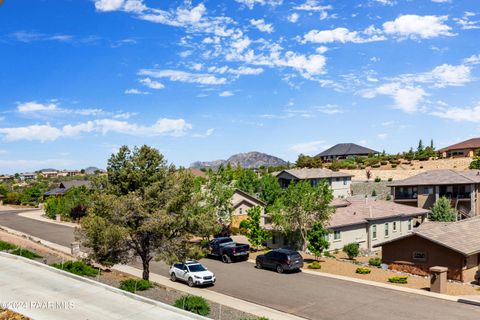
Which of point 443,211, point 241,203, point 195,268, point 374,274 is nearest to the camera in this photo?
point 195,268

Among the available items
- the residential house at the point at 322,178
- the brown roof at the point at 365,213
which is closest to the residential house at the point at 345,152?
the residential house at the point at 322,178

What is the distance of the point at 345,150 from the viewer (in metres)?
132

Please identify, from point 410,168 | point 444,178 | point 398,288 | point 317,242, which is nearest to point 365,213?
point 317,242

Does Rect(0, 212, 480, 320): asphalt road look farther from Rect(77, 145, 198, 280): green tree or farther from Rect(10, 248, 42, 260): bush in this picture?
Rect(10, 248, 42, 260): bush

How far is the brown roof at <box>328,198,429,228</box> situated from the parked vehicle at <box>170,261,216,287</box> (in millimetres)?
16032

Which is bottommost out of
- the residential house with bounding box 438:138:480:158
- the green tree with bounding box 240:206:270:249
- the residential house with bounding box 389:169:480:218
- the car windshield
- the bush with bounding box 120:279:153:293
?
the car windshield

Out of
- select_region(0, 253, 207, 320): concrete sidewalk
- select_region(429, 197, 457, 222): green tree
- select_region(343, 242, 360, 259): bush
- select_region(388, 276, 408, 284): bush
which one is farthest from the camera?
select_region(429, 197, 457, 222): green tree

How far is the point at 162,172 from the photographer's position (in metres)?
25.5

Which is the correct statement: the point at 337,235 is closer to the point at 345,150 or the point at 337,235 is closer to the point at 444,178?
the point at 444,178

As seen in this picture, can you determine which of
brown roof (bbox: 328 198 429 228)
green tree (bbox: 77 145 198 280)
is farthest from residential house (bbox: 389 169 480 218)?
green tree (bbox: 77 145 198 280)

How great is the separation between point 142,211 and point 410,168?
85369 millimetres

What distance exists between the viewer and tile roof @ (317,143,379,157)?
425 ft

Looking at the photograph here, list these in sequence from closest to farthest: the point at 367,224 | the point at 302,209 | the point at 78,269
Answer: the point at 78,269 → the point at 302,209 → the point at 367,224

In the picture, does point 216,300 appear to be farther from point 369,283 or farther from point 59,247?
point 59,247
